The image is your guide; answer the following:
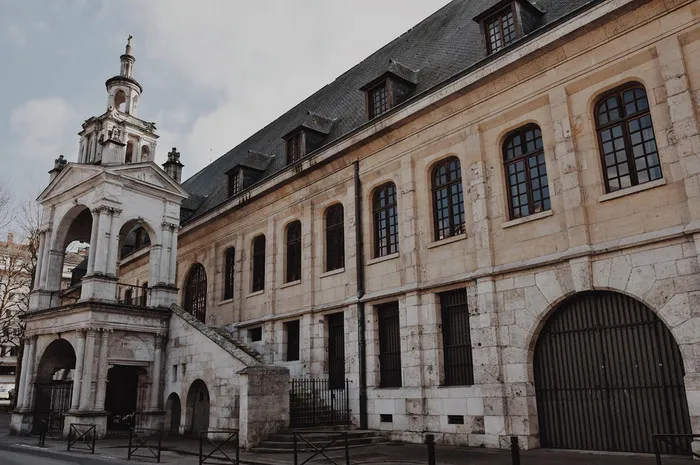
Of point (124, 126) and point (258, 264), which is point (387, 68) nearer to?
point (258, 264)

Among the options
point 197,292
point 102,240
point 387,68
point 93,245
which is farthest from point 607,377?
point 197,292

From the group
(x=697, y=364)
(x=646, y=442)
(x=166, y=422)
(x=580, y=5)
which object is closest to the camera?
(x=697, y=364)

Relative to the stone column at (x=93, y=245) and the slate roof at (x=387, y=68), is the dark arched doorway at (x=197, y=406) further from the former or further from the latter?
the slate roof at (x=387, y=68)

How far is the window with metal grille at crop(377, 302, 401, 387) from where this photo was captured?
15.6 metres

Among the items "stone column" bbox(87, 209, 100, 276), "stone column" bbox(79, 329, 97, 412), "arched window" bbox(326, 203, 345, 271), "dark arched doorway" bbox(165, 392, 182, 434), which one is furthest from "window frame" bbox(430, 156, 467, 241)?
"stone column" bbox(87, 209, 100, 276)

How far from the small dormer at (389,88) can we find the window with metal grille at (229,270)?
9.40 m

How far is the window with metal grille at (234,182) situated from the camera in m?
23.4

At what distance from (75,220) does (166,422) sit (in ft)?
31.2

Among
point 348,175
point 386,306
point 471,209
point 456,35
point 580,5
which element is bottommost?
point 386,306

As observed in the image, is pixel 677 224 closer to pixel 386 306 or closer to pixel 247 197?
pixel 386 306

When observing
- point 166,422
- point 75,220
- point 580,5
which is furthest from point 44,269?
point 580,5

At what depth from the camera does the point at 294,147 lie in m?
20.9

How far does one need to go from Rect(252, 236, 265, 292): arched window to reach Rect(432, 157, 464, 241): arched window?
870 cm

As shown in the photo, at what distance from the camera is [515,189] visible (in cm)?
1385
